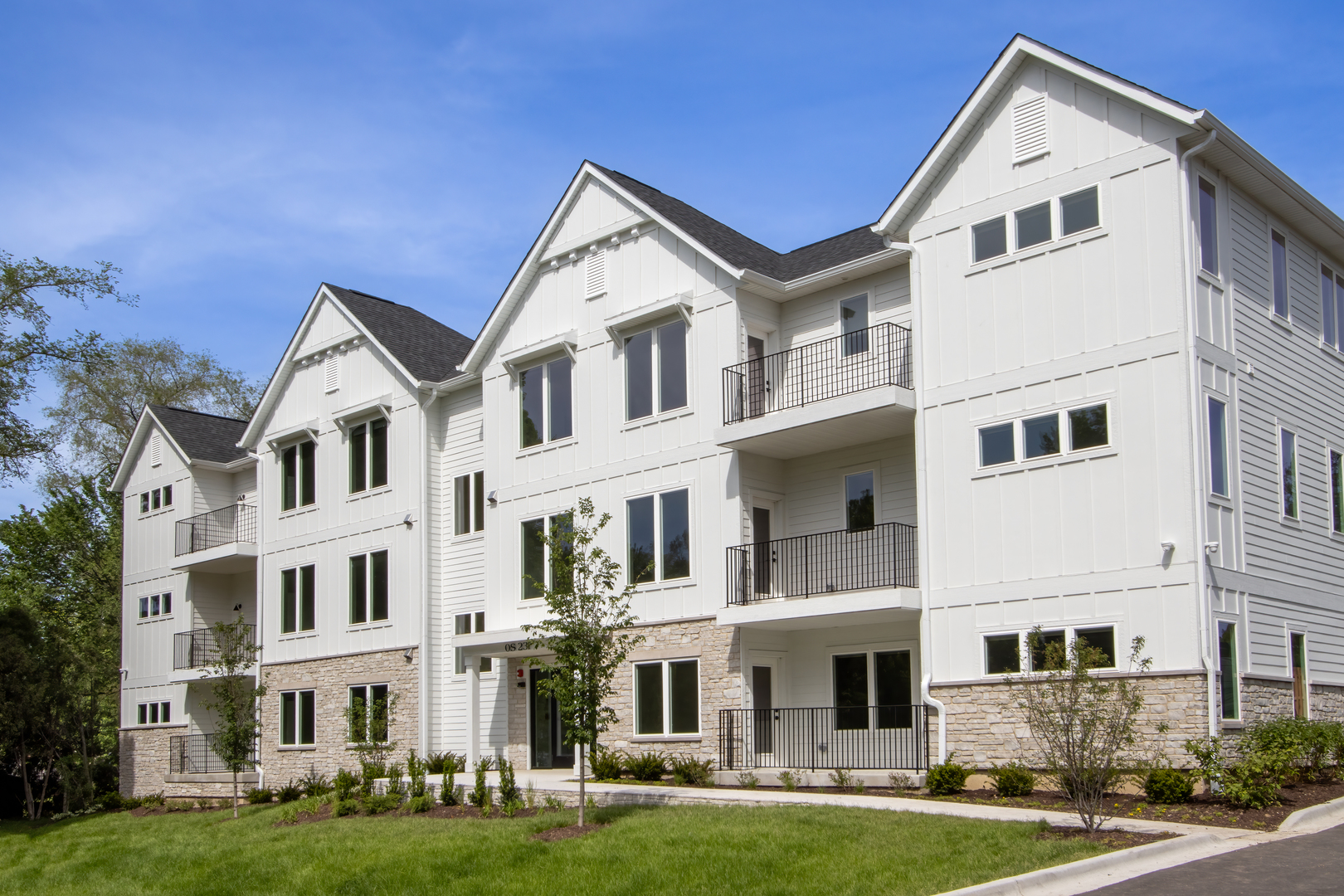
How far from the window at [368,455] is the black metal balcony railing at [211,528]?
6052 millimetres

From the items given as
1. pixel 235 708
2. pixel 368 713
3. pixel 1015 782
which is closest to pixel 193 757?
pixel 235 708

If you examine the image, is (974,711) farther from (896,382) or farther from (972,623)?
(896,382)

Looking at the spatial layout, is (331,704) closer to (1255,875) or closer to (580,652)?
(580,652)

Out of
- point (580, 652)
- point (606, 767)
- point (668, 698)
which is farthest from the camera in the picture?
point (668, 698)

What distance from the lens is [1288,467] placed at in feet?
65.5

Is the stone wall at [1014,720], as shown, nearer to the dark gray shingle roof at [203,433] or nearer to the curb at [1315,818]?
the curb at [1315,818]

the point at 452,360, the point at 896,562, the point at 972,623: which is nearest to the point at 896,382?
the point at 896,562

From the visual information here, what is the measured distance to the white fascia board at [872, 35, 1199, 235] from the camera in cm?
1767

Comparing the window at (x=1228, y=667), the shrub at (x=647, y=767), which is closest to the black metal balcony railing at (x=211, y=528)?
the shrub at (x=647, y=767)

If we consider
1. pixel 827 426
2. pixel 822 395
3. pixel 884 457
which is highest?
pixel 822 395

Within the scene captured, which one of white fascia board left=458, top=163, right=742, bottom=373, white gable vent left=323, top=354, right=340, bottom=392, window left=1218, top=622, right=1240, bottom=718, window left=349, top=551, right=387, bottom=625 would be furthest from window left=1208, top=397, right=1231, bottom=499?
white gable vent left=323, top=354, right=340, bottom=392

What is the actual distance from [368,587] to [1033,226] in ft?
59.1

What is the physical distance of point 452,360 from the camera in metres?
31.1

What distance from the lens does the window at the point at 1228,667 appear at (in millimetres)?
16906
